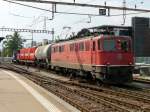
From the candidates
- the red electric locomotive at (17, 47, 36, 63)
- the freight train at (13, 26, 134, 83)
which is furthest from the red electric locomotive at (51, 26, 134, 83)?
the red electric locomotive at (17, 47, 36, 63)

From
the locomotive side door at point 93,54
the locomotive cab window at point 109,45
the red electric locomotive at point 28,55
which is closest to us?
the locomotive cab window at point 109,45

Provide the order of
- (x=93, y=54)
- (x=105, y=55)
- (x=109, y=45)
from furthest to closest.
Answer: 1. (x=93, y=54)
2. (x=109, y=45)
3. (x=105, y=55)

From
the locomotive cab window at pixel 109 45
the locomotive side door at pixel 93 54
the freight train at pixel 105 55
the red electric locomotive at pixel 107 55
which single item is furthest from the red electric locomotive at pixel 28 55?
the locomotive cab window at pixel 109 45

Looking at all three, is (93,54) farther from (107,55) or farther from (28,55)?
(28,55)

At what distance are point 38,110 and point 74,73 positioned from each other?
61.0 ft

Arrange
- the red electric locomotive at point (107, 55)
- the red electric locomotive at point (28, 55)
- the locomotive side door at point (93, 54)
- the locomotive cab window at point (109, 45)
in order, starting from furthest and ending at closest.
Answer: the red electric locomotive at point (28, 55) < the locomotive side door at point (93, 54) < the locomotive cab window at point (109, 45) < the red electric locomotive at point (107, 55)

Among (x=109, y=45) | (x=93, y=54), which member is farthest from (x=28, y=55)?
(x=109, y=45)

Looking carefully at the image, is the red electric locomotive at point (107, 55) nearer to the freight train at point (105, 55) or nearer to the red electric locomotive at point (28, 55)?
the freight train at point (105, 55)

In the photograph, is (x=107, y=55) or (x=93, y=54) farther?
(x=93, y=54)

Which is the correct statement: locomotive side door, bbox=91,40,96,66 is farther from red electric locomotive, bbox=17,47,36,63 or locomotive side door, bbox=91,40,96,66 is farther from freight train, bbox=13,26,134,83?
red electric locomotive, bbox=17,47,36,63

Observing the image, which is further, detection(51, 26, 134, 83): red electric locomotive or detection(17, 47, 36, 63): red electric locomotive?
detection(17, 47, 36, 63): red electric locomotive

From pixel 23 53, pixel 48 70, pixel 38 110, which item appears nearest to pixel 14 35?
pixel 23 53

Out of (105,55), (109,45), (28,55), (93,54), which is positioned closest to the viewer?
(105,55)

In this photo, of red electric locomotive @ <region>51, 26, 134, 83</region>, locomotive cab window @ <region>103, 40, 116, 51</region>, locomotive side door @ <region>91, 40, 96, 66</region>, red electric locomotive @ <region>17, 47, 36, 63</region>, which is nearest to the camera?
red electric locomotive @ <region>51, 26, 134, 83</region>
